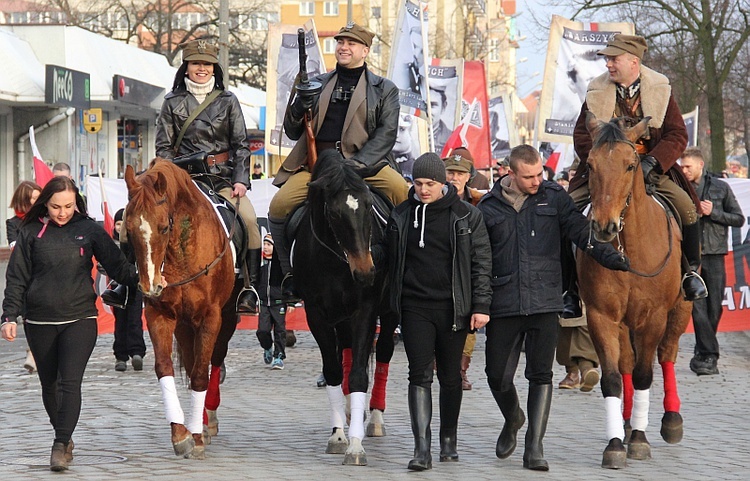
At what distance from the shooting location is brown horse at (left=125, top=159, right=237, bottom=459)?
882 centimetres

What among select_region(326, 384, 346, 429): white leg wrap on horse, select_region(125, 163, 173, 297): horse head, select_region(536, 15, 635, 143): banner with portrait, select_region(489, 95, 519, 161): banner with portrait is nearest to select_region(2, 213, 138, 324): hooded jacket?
select_region(125, 163, 173, 297): horse head

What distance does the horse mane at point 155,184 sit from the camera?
8805mm

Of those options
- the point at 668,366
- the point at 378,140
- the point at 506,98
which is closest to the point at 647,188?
the point at 668,366

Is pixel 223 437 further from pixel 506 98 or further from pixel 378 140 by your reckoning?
pixel 506 98

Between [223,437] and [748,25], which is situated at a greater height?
[748,25]

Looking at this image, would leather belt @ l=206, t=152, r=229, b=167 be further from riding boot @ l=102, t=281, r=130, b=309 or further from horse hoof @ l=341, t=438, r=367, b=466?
horse hoof @ l=341, t=438, r=367, b=466

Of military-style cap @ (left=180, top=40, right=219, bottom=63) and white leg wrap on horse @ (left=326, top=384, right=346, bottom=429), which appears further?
military-style cap @ (left=180, top=40, right=219, bottom=63)

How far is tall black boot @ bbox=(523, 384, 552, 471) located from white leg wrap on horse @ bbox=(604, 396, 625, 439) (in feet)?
1.46

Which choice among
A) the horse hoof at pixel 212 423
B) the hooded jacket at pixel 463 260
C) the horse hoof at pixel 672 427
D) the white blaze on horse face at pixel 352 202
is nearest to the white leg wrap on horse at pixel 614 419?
the horse hoof at pixel 672 427

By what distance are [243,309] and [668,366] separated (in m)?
3.32

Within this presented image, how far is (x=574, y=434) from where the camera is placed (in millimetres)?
10430

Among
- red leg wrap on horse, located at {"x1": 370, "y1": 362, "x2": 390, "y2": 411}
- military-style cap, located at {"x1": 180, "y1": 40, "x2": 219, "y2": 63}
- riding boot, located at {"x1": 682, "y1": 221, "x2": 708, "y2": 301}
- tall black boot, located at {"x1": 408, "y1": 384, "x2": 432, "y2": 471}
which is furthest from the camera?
military-style cap, located at {"x1": 180, "y1": 40, "x2": 219, "y2": 63}

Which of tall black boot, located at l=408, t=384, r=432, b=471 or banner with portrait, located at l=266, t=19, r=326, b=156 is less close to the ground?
banner with portrait, located at l=266, t=19, r=326, b=156

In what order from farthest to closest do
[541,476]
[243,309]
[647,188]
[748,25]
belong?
1. [748,25]
2. [243,309]
3. [647,188]
4. [541,476]
